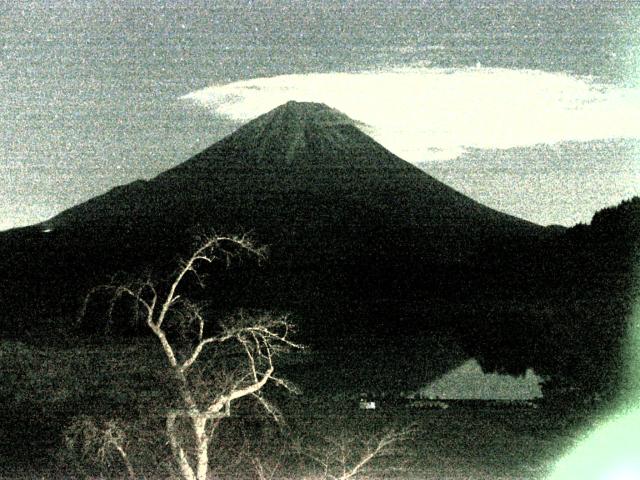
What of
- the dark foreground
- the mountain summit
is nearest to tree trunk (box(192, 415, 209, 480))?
the dark foreground

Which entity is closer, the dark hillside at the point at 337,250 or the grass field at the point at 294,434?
the grass field at the point at 294,434

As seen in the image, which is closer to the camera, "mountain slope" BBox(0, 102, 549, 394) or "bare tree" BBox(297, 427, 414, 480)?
"bare tree" BBox(297, 427, 414, 480)

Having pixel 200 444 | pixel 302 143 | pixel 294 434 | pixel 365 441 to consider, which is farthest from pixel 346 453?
pixel 302 143

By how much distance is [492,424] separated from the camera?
11664mm

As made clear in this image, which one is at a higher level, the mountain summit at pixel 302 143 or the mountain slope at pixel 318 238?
the mountain summit at pixel 302 143

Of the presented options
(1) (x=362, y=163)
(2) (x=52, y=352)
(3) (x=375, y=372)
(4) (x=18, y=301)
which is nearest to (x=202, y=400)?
(2) (x=52, y=352)

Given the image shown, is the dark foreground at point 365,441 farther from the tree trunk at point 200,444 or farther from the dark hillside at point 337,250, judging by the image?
the dark hillside at point 337,250

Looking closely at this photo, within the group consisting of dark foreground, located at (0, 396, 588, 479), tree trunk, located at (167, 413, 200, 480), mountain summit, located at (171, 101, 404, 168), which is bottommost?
dark foreground, located at (0, 396, 588, 479)

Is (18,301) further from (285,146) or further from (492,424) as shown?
(285,146)

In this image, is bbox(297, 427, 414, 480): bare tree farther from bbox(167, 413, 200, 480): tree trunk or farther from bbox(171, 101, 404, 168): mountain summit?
bbox(171, 101, 404, 168): mountain summit

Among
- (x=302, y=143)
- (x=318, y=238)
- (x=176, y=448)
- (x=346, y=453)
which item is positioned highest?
(x=302, y=143)

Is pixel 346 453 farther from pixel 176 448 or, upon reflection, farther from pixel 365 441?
pixel 176 448

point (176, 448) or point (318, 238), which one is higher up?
point (176, 448)

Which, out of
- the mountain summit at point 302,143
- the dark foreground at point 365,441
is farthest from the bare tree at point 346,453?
the mountain summit at point 302,143
